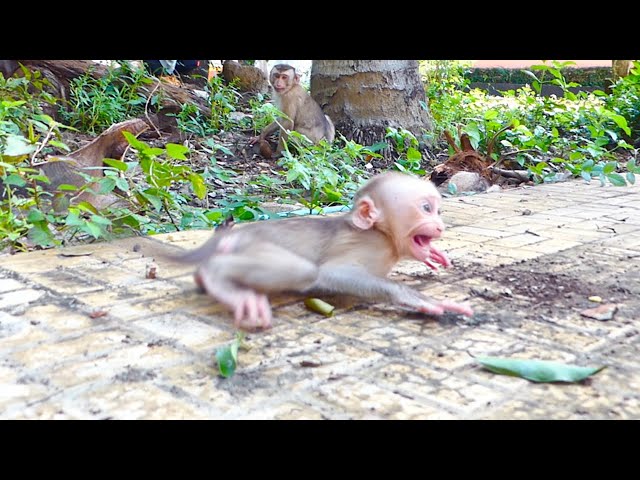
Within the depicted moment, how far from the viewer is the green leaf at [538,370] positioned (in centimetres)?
271

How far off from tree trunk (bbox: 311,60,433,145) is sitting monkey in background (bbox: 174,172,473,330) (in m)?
6.01

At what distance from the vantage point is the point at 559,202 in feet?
22.8

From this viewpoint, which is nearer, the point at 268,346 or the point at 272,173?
the point at 268,346

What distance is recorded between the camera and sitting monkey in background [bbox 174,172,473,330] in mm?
3365

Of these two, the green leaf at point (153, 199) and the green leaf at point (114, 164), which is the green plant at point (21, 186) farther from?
the green leaf at point (153, 199)

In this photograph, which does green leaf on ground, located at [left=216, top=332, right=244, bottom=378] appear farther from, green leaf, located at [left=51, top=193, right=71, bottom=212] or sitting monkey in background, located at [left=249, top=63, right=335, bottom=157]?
sitting monkey in background, located at [left=249, top=63, right=335, bottom=157]

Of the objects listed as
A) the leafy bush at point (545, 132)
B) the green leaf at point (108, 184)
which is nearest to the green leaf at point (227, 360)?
the green leaf at point (108, 184)

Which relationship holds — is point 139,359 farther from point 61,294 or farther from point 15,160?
point 15,160

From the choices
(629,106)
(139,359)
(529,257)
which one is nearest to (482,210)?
(529,257)

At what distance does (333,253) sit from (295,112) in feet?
22.4

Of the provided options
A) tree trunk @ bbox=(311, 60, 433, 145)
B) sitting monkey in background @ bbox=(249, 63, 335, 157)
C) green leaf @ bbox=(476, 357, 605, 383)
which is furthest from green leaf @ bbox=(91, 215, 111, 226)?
tree trunk @ bbox=(311, 60, 433, 145)

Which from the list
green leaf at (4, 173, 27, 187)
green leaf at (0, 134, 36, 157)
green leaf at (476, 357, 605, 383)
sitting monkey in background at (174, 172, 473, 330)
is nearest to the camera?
green leaf at (476, 357, 605, 383)
